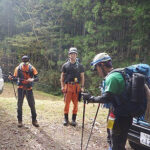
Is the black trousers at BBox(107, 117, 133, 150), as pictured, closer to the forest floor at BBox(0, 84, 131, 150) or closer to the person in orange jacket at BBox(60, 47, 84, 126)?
the forest floor at BBox(0, 84, 131, 150)

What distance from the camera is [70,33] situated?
71.2ft

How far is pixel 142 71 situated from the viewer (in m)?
2.82

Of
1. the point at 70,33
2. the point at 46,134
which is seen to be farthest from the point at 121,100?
the point at 70,33

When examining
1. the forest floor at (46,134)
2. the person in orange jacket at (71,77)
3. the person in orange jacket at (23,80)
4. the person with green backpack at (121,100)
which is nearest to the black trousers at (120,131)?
the person with green backpack at (121,100)

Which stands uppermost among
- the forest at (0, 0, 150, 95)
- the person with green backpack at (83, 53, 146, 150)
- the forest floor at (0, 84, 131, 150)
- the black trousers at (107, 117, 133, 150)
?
the forest at (0, 0, 150, 95)

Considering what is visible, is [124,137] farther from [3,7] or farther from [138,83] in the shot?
[3,7]

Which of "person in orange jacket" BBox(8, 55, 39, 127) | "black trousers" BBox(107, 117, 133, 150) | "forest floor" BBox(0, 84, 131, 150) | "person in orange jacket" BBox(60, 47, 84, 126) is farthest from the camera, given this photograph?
"person in orange jacket" BBox(60, 47, 84, 126)

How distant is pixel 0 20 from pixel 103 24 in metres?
16.2

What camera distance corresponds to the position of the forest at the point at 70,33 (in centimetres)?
1376

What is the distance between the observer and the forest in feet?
45.1

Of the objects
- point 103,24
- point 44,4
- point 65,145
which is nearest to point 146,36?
point 103,24

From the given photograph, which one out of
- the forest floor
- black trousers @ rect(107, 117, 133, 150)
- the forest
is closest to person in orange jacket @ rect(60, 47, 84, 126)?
the forest floor

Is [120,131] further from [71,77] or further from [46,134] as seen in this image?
[71,77]

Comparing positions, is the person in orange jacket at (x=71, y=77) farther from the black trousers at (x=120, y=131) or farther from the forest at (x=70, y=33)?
the forest at (x=70, y=33)
